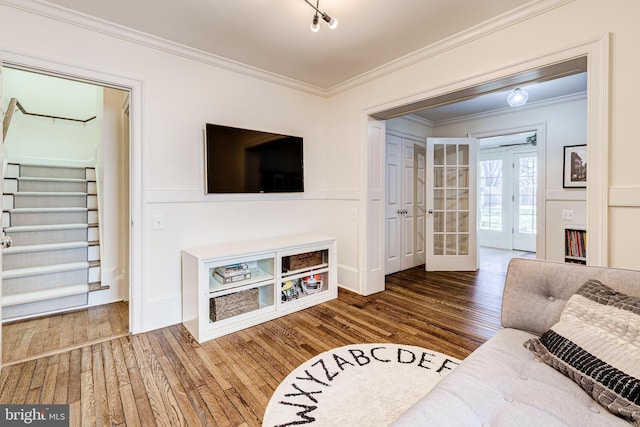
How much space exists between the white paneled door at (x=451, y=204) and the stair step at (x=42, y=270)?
442cm

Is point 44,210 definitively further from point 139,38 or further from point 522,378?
point 522,378

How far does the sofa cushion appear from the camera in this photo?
36.0 inches

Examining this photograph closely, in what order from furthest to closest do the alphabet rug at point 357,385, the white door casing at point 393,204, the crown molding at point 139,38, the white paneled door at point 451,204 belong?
the white paneled door at point 451,204
the white door casing at point 393,204
the crown molding at point 139,38
the alphabet rug at point 357,385

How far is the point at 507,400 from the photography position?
40.7 inches

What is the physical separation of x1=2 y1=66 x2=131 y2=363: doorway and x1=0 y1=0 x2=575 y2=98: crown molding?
409 mm

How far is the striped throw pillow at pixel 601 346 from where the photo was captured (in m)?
0.98

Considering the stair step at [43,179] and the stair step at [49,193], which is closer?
the stair step at [49,193]

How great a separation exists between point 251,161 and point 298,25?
127 centimetres

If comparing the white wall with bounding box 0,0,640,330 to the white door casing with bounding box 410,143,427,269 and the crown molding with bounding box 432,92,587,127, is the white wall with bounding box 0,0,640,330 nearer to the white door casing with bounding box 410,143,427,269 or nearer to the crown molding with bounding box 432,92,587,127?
the white door casing with bounding box 410,143,427,269

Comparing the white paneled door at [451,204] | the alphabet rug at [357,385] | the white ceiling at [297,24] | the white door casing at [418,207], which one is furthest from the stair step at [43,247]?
the white paneled door at [451,204]

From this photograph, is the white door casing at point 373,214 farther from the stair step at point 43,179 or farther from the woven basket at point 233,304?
the stair step at point 43,179

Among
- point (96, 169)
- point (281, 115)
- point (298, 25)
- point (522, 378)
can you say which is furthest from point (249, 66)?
point (522, 378)

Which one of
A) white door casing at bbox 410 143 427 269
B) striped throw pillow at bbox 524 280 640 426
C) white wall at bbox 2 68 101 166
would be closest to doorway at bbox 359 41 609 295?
striped throw pillow at bbox 524 280 640 426

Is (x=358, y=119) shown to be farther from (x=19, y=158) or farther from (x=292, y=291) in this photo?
(x=19, y=158)
